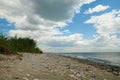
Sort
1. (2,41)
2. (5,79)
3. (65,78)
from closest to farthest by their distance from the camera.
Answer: (5,79) → (65,78) → (2,41)

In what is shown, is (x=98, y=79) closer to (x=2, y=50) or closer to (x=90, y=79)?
(x=90, y=79)

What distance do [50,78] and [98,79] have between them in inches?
86.1

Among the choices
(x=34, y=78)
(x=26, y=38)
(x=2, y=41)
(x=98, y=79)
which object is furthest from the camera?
(x=26, y=38)

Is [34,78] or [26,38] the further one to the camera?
[26,38]

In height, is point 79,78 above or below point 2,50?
below

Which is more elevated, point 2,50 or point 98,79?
point 2,50

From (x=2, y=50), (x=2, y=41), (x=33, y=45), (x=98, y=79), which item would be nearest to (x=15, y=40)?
(x=33, y=45)

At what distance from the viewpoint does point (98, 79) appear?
25.3 ft

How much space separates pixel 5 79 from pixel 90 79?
3.39 meters

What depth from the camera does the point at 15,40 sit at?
28.8 meters

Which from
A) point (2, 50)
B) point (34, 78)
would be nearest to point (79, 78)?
point (34, 78)

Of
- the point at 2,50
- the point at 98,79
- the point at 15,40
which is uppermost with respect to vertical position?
the point at 15,40

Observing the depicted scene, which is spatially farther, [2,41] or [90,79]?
[2,41]

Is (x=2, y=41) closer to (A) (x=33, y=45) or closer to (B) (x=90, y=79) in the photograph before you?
(B) (x=90, y=79)
